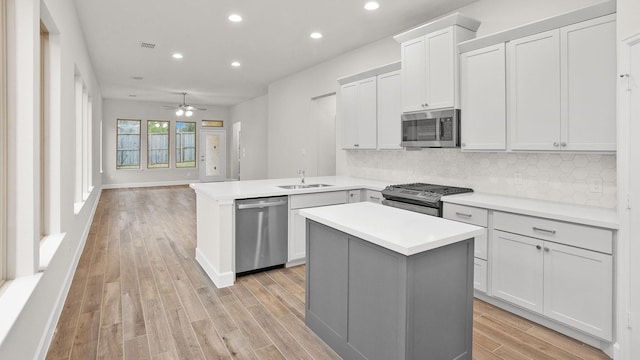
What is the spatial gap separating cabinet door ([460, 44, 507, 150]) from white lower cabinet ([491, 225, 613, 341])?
0.88m

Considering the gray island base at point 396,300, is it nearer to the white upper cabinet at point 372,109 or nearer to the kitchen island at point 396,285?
the kitchen island at point 396,285

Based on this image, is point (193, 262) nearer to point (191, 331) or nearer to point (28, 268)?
point (191, 331)

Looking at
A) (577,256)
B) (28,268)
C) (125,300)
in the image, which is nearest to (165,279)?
(125,300)

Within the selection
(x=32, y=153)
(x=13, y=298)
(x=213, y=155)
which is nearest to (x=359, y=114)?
(x=32, y=153)

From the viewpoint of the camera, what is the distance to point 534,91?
283cm

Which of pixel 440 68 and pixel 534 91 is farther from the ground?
pixel 440 68

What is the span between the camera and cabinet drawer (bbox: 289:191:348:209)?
3.78 metres

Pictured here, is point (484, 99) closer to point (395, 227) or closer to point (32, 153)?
point (395, 227)

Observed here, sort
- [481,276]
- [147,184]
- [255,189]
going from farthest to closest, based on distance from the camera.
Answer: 1. [147,184]
2. [255,189]
3. [481,276]

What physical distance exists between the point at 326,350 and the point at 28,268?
177cm

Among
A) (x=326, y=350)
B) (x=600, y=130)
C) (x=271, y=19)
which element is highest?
(x=271, y=19)

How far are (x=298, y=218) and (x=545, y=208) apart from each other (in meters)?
2.25

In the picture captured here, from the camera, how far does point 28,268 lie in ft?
6.41

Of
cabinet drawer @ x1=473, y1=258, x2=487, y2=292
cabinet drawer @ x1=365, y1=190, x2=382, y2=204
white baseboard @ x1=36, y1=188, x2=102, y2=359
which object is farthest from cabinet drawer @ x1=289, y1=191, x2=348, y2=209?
white baseboard @ x1=36, y1=188, x2=102, y2=359
